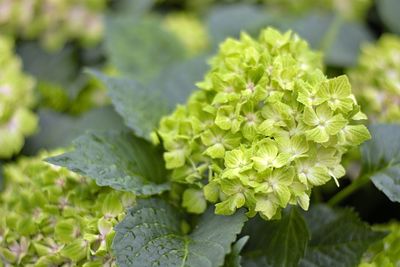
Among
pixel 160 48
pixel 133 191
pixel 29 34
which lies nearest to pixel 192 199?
pixel 133 191

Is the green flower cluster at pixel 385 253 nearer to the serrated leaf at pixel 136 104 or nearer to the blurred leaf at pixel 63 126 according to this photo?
the serrated leaf at pixel 136 104

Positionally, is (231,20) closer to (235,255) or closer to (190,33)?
(190,33)

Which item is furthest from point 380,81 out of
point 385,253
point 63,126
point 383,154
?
point 63,126

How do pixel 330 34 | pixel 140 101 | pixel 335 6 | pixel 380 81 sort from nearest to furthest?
pixel 140 101 → pixel 380 81 → pixel 330 34 → pixel 335 6

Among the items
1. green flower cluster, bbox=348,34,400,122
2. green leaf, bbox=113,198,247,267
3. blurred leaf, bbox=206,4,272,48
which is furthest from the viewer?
blurred leaf, bbox=206,4,272,48

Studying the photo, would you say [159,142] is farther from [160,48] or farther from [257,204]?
[160,48]

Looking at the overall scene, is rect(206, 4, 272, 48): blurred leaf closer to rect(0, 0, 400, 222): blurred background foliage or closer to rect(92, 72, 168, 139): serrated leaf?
rect(0, 0, 400, 222): blurred background foliage

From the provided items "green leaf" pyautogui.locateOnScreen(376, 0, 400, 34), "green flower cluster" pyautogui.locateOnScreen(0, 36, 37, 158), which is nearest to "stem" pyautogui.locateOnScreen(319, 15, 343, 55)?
"green leaf" pyautogui.locateOnScreen(376, 0, 400, 34)
